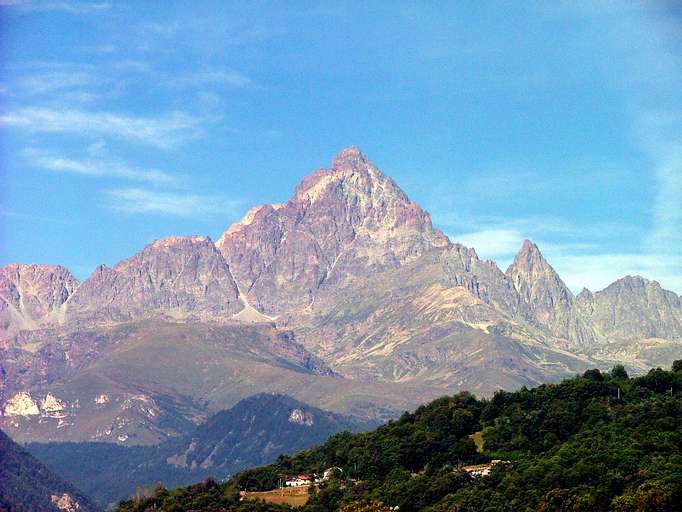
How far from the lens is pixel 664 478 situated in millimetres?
170000

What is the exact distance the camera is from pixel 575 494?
173500 millimetres

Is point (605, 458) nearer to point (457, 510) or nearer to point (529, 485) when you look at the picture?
point (529, 485)

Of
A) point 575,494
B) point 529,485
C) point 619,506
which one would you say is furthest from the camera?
point 529,485

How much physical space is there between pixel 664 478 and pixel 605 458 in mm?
20348

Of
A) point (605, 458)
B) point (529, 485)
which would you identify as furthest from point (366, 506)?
point (605, 458)

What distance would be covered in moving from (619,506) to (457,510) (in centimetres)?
2882

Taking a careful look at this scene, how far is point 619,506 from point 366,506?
36350 mm

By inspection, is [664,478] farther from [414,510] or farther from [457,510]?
[414,510]

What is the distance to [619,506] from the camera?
162 m

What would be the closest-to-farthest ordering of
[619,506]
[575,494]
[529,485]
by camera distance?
[619,506], [575,494], [529,485]

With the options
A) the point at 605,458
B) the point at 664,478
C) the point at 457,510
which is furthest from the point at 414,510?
the point at 664,478

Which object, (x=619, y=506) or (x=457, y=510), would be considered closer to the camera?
(x=619, y=506)

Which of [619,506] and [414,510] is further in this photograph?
[414,510]

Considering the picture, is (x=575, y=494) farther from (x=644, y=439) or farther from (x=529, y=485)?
(x=644, y=439)
